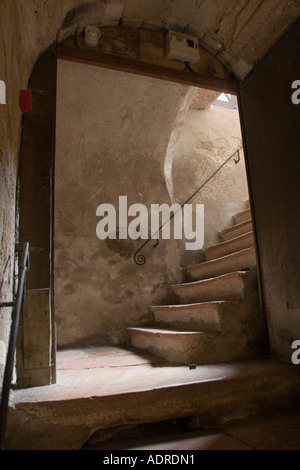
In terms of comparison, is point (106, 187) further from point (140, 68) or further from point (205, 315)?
point (205, 315)

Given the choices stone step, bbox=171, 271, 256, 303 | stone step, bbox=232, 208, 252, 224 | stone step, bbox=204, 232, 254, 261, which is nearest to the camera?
stone step, bbox=171, 271, 256, 303

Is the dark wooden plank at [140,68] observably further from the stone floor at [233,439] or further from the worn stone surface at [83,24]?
the stone floor at [233,439]

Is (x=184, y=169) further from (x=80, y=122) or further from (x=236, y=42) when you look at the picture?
(x=236, y=42)

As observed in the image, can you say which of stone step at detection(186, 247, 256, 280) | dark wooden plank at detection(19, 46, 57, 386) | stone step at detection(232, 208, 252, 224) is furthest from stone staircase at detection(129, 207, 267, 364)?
stone step at detection(232, 208, 252, 224)

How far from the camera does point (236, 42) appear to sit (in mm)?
2492

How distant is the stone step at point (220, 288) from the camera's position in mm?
2404

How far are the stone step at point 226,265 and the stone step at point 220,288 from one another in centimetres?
26

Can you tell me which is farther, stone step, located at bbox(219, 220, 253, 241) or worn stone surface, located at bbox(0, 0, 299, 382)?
stone step, located at bbox(219, 220, 253, 241)

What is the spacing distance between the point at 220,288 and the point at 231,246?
844mm

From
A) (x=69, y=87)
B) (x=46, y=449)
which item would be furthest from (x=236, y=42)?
(x=46, y=449)

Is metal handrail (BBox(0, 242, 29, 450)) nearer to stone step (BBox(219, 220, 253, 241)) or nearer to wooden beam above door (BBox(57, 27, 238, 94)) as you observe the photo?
wooden beam above door (BBox(57, 27, 238, 94))

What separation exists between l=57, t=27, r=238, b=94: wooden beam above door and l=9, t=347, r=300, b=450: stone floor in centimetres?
217

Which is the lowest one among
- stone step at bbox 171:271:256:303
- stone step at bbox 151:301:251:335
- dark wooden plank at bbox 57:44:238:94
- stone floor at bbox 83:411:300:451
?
stone floor at bbox 83:411:300:451

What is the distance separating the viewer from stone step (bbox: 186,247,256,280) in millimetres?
2684
